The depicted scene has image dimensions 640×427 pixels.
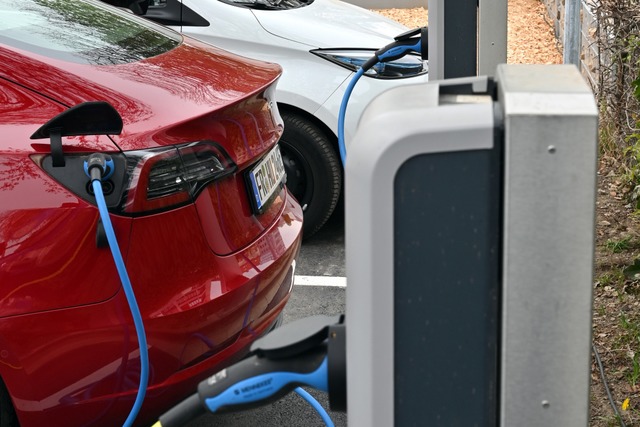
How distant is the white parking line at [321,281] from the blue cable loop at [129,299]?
7.61 feet

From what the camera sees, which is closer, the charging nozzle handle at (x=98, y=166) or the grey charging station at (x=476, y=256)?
the grey charging station at (x=476, y=256)

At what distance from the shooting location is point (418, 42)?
3.59 metres

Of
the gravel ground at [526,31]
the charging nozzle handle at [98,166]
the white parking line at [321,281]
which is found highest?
the charging nozzle handle at [98,166]

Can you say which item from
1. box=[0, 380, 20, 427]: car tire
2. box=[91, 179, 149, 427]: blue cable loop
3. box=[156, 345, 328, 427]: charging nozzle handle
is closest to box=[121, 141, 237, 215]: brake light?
box=[91, 179, 149, 427]: blue cable loop

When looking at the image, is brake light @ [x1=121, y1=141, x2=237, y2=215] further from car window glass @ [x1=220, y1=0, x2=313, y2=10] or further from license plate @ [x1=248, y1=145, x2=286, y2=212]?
car window glass @ [x1=220, y1=0, x2=313, y2=10]

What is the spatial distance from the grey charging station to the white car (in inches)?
162

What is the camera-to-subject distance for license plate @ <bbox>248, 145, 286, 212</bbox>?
313cm

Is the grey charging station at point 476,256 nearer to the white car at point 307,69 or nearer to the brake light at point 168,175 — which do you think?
the brake light at point 168,175

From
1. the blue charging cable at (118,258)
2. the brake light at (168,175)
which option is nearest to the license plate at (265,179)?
the brake light at (168,175)

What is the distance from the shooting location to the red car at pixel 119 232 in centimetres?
260

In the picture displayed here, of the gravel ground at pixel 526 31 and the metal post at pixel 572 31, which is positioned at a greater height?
the metal post at pixel 572 31

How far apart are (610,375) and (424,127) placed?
3009 mm

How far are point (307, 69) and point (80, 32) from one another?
7.05ft

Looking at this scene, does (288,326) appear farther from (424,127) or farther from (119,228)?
(119,228)
